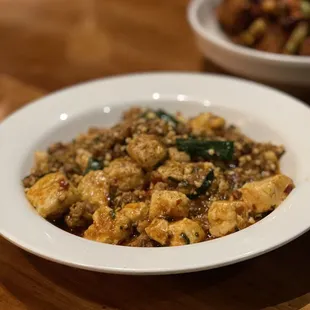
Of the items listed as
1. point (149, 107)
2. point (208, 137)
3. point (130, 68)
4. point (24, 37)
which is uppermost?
point (208, 137)

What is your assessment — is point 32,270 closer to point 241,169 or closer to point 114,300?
point 114,300

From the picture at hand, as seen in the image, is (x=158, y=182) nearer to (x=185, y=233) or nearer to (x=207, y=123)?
(x=185, y=233)

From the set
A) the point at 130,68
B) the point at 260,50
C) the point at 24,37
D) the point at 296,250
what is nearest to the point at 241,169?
the point at 296,250

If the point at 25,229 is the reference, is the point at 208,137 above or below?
above

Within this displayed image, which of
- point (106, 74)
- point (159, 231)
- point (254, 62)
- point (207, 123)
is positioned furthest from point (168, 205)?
point (106, 74)

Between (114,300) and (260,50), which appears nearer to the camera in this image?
(114,300)

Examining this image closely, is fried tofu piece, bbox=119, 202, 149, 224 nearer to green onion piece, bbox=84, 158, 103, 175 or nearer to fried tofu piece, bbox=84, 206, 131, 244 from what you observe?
fried tofu piece, bbox=84, 206, 131, 244

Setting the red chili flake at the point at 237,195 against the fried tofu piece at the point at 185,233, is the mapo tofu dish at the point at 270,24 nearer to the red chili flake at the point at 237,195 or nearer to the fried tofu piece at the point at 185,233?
the red chili flake at the point at 237,195
